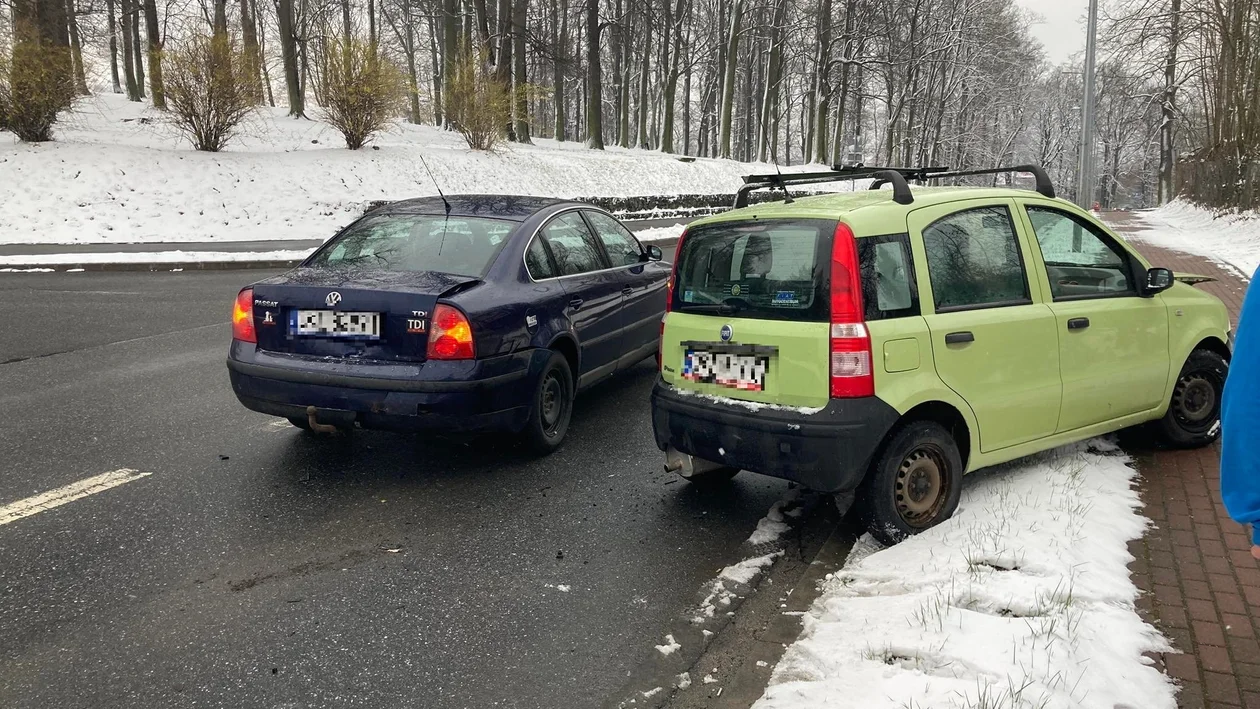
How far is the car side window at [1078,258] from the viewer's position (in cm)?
489

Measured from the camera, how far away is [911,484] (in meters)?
4.36

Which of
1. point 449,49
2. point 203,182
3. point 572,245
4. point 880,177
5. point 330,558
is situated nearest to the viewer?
point 330,558

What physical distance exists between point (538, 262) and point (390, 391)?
55.9 inches

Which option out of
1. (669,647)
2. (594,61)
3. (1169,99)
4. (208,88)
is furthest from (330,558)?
(1169,99)

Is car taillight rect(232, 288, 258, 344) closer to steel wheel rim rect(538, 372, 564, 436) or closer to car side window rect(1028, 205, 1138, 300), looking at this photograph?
steel wheel rim rect(538, 372, 564, 436)

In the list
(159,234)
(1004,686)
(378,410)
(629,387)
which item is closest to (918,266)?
(1004,686)

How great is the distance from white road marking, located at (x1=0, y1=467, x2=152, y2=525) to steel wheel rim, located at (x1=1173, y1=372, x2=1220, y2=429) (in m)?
6.15

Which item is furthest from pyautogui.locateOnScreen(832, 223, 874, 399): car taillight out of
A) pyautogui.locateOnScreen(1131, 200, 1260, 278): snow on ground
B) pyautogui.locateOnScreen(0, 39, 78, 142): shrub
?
pyautogui.locateOnScreen(0, 39, 78, 142): shrub

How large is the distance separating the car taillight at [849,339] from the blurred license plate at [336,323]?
257cm

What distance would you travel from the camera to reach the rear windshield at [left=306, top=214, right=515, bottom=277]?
5656 millimetres

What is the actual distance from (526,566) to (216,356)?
5.67 metres

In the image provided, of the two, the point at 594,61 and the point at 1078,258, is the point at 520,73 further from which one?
the point at 1078,258

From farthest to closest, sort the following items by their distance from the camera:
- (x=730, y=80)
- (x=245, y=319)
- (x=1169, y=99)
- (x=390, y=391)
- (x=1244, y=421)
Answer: (x=1169, y=99)
(x=730, y=80)
(x=245, y=319)
(x=390, y=391)
(x=1244, y=421)

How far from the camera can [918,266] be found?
4316 mm
